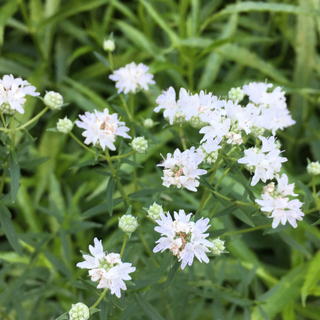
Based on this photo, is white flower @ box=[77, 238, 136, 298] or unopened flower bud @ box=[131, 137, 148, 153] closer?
white flower @ box=[77, 238, 136, 298]

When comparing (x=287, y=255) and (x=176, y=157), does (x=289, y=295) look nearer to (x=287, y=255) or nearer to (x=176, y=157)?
(x=287, y=255)

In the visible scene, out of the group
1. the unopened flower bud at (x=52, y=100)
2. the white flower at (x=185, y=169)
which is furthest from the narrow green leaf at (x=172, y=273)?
the unopened flower bud at (x=52, y=100)

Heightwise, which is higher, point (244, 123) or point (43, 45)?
point (244, 123)

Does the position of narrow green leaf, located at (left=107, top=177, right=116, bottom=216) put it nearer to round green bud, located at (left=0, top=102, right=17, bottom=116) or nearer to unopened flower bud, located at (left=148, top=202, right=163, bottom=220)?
unopened flower bud, located at (left=148, top=202, right=163, bottom=220)

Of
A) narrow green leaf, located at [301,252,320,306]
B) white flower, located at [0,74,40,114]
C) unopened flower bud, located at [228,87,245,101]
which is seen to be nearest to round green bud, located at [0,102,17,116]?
white flower, located at [0,74,40,114]

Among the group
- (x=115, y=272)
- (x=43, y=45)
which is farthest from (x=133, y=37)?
(x=115, y=272)

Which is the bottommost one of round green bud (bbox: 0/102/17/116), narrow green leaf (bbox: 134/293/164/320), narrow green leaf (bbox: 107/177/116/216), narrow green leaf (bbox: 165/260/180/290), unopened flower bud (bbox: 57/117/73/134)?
narrow green leaf (bbox: 134/293/164/320)

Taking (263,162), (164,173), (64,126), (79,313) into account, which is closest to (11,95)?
(64,126)
